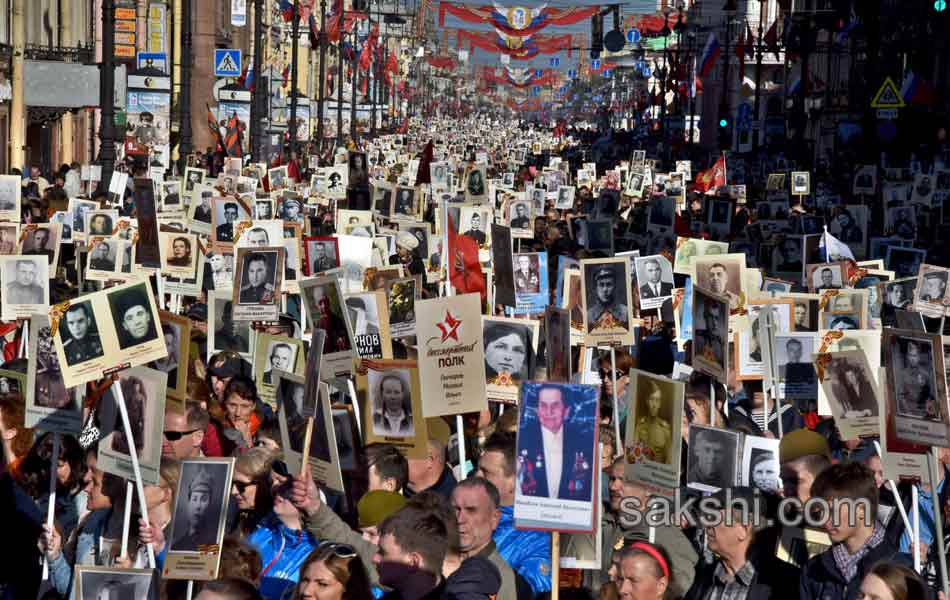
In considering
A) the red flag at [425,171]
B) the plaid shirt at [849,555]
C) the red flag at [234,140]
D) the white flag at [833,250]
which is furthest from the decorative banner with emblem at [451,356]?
the red flag at [234,140]

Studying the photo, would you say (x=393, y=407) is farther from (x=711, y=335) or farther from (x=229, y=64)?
(x=229, y=64)

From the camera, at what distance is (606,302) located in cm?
1245

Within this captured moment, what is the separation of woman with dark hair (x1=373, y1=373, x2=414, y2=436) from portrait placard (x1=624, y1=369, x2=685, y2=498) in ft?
3.79

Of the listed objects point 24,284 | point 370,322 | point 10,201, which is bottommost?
point 370,322

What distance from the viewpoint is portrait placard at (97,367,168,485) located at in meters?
7.66

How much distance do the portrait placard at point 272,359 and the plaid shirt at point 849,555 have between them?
524 centimetres

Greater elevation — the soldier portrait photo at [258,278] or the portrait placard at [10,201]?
the portrait placard at [10,201]

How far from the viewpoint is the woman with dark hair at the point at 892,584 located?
19.4 feet

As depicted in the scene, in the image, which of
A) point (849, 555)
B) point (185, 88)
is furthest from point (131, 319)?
point (185, 88)

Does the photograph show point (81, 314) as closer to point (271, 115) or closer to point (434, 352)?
point (434, 352)

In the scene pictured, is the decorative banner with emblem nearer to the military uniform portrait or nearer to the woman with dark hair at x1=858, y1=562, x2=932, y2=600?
the military uniform portrait

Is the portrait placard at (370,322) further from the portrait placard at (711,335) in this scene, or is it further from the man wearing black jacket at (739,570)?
the man wearing black jacket at (739,570)

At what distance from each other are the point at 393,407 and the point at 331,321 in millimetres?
1409

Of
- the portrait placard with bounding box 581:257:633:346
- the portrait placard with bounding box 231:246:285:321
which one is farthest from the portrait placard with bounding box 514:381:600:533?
the portrait placard with bounding box 231:246:285:321
